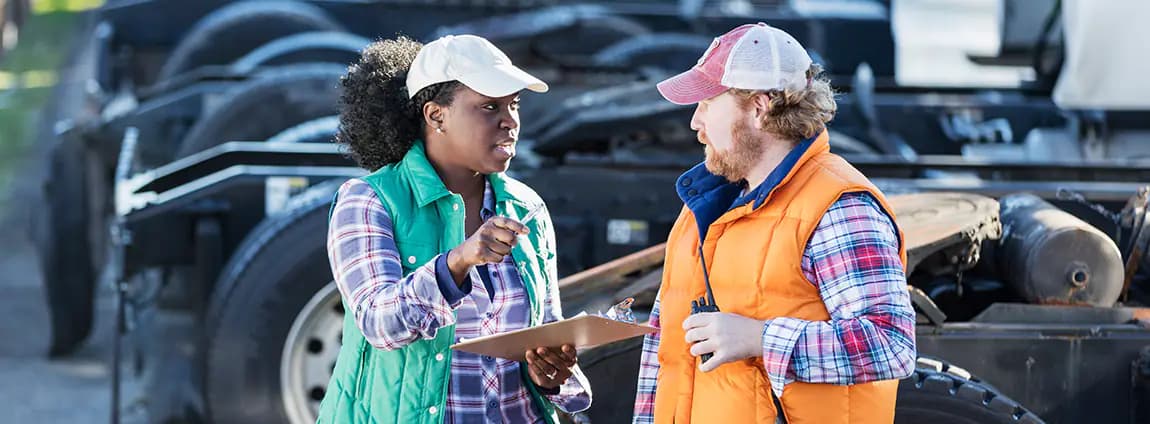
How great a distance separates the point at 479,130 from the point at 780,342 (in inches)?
29.8

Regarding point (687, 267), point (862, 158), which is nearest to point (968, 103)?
point (862, 158)

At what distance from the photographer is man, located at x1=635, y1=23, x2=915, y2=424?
282 centimetres

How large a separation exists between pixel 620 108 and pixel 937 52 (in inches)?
276

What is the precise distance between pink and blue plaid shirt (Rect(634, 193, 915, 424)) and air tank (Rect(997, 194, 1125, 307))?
82.2 inches

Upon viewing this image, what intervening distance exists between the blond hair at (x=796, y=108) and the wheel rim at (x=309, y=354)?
3.37m

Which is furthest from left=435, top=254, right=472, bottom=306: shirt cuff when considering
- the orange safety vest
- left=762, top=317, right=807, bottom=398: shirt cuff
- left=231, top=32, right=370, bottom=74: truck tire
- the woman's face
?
left=231, top=32, right=370, bottom=74: truck tire

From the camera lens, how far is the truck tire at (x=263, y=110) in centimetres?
886

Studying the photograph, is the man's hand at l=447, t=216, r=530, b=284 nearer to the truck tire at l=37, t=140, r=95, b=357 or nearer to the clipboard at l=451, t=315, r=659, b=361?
the clipboard at l=451, t=315, r=659, b=361

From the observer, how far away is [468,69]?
3148 millimetres

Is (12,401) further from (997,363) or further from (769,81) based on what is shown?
(769,81)

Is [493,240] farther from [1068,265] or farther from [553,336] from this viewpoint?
[1068,265]

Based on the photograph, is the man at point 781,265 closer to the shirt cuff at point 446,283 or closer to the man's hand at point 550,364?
the man's hand at point 550,364

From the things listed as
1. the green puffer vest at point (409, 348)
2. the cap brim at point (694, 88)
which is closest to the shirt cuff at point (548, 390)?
the green puffer vest at point (409, 348)

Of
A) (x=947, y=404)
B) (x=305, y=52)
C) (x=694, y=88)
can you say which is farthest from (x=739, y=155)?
(x=305, y=52)
